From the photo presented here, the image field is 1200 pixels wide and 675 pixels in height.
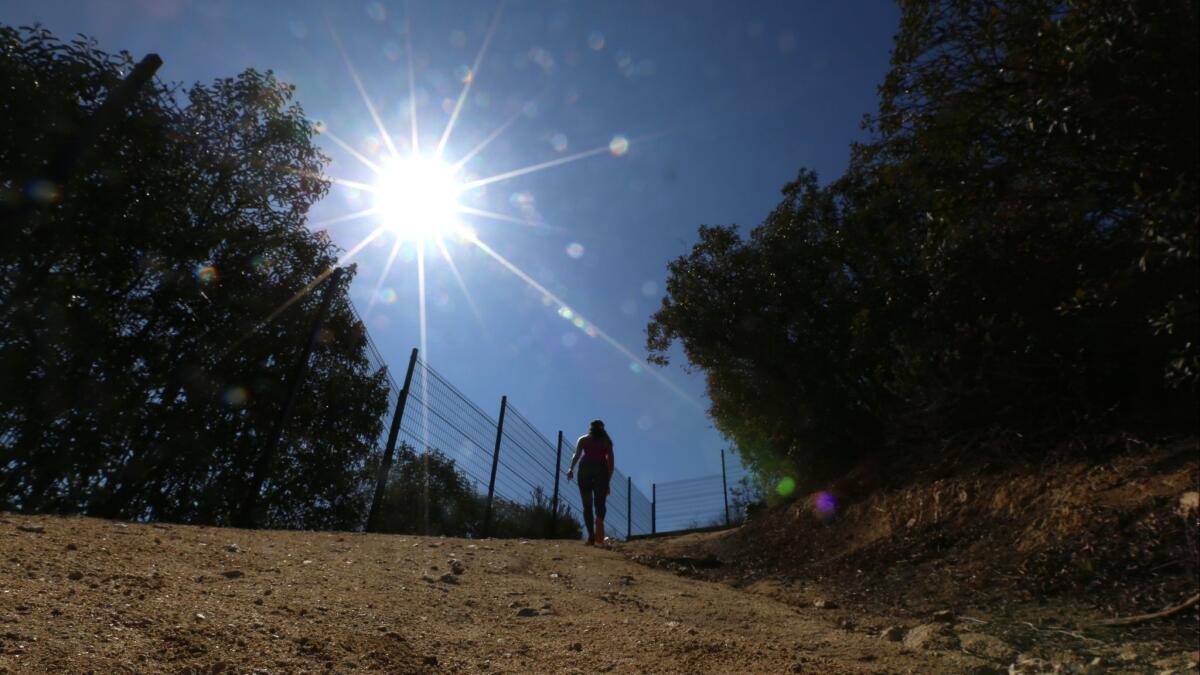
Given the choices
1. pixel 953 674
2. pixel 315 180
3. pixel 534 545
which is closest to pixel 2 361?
pixel 315 180

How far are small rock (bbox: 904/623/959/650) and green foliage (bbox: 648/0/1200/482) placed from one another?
197 centimetres

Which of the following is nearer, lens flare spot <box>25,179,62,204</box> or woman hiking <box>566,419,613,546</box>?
lens flare spot <box>25,179,62,204</box>

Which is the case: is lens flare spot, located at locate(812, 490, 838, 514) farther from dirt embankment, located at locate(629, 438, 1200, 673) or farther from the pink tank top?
the pink tank top

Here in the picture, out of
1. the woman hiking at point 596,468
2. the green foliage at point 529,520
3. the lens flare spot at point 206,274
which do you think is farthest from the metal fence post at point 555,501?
the lens flare spot at point 206,274

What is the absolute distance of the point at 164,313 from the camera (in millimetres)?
7043

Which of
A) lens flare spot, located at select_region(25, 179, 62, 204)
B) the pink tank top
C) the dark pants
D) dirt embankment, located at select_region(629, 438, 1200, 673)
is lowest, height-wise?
dirt embankment, located at select_region(629, 438, 1200, 673)

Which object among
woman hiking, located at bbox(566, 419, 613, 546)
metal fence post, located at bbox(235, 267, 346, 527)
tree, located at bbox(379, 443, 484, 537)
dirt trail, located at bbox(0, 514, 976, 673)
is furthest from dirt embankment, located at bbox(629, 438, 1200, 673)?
metal fence post, located at bbox(235, 267, 346, 527)

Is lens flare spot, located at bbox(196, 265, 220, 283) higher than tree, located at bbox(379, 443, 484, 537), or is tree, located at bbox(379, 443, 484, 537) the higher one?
lens flare spot, located at bbox(196, 265, 220, 283)

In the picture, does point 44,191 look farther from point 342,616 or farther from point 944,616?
point 944,616

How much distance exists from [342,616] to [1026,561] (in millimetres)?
4151

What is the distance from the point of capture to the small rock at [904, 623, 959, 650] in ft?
9.98

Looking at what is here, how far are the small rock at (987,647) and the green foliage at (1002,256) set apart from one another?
1.85 m

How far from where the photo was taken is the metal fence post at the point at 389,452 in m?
6.70

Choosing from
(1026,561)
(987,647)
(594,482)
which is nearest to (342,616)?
(987,647)
